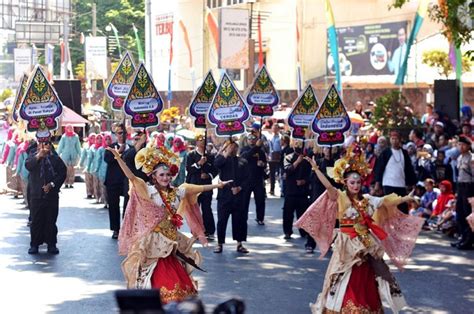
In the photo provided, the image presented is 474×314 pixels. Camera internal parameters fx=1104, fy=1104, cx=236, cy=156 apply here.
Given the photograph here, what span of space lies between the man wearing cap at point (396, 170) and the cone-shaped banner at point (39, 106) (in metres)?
5.15

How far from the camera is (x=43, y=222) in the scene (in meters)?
15.6

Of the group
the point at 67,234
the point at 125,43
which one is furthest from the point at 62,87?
the point at 125,43

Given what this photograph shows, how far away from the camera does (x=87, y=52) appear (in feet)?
154

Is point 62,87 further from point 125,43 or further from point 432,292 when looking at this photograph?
point 125,43

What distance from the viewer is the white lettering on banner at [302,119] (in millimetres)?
16797

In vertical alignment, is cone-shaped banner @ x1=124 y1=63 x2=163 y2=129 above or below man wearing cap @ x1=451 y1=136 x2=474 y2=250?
above

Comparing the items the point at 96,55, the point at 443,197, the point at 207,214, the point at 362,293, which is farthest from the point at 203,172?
the point at 96,55

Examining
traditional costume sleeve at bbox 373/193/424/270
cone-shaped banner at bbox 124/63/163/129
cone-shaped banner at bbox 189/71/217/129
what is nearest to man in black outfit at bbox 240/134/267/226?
cone-shaped banner at bbox 189/71/217/129

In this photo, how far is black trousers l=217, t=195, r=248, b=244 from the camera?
15750 mm

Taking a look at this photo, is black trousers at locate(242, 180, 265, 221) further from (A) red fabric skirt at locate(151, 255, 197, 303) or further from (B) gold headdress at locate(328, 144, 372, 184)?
(A) red fabric skirt at locate(151, 255, 197, 303)

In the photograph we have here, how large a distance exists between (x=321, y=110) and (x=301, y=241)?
302 cm

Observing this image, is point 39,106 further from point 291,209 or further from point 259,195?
point 259,195

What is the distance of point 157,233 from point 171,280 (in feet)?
1.59

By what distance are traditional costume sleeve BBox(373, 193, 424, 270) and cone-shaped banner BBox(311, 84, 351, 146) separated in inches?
183
